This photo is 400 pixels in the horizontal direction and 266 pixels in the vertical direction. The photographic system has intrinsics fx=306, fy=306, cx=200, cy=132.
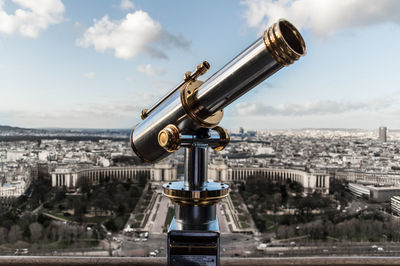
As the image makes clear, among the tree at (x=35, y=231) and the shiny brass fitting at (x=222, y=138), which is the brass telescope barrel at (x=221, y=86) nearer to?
the shiny brass fitting at (x=222, y=138)

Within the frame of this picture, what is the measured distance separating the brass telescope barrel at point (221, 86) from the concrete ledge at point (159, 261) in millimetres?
526

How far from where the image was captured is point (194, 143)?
54cm

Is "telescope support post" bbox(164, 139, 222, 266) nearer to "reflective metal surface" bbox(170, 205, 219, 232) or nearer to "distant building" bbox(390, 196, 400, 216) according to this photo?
"reflective metal surface" bbox(170, 205, 219, 232)

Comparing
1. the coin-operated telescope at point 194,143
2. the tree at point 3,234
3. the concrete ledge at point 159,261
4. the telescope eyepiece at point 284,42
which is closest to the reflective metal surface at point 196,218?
the coin-operated telescope at point 194,143

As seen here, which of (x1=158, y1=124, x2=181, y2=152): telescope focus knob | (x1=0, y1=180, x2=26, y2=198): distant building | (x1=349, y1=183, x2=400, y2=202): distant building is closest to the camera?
(x1=158, y1=124, x2=181, y2=152): telescope focus knob

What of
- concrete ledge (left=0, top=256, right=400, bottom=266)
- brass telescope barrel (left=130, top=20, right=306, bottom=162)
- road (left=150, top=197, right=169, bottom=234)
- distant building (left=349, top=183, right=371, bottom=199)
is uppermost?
brass telescope barrel (left=130, top=20, right=306, bottom=162)

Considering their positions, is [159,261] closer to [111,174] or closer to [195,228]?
[195,228]

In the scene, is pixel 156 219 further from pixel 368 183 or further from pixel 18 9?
pixel 18 9

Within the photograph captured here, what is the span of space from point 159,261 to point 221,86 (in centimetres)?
74

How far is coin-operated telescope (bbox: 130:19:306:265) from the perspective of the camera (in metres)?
0.46

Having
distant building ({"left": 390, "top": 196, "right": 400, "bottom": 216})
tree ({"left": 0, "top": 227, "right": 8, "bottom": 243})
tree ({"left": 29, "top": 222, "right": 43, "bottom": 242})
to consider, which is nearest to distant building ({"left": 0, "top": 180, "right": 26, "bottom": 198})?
tree ({"left": 0, "top": 227, "right": 8, "bottom": 243})

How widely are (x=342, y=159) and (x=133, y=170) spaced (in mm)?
6914

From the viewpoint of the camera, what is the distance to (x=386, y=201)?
4.48 meters

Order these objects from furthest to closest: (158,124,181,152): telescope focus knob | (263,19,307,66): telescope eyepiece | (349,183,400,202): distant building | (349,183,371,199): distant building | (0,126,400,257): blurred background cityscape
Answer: (349,183,371,199): distant building → (349,183,400,202): distant building → (0,126,400,257): blurred background cityscape → (158,124,181,152): telescope focus knob → (263,19,307,66): telescope eyepiece
